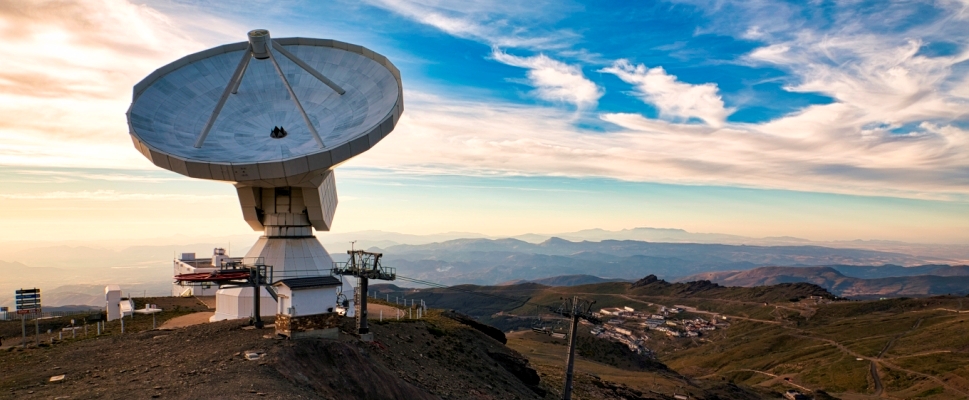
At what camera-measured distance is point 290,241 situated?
49.4m

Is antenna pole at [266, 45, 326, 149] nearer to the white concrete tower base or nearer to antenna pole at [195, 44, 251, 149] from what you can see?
antenna pole at [195, 44, 251, 149]

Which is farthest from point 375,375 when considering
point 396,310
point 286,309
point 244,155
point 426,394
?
point 396,310

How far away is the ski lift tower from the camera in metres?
40.1

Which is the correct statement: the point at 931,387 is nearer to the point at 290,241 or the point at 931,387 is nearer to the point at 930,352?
the point at 930,352

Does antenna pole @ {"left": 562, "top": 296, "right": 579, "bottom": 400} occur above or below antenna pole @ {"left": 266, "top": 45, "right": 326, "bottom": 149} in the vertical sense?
below

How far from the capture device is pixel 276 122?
4825cm

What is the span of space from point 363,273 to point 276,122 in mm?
15510

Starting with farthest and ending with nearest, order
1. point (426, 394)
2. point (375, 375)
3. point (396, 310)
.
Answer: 1. point (396, 310)
2. point (426, 394)
3. point (375, 375)

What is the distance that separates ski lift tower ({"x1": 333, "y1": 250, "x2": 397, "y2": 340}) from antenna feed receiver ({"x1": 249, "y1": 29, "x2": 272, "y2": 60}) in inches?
749

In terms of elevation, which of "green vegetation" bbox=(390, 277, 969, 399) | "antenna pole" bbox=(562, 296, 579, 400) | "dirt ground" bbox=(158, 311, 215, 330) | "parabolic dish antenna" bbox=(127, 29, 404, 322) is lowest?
"green vegetation" bbox=(390, 277, 969, 399)

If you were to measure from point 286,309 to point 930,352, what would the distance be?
132m

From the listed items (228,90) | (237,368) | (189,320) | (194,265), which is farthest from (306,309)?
(194,265)

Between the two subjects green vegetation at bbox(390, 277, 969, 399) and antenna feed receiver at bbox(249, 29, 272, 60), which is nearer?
antenna feed receiver at bbox(249, 29, 272, 60)

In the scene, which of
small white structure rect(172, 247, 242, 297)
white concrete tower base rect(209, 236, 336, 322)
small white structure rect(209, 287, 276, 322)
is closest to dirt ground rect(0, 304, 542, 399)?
white concrete tower base rect(209, 236, 336, 322)
